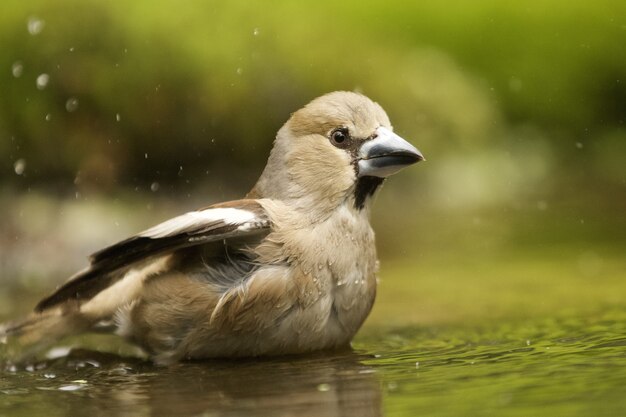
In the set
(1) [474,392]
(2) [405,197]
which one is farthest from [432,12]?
(1) [474,392]

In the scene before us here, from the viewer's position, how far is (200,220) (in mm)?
6152

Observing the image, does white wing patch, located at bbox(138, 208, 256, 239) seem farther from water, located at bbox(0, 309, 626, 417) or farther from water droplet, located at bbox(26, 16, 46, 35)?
water droplet, located at bbox(26, 16, 46, 35)

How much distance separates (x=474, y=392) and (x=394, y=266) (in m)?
4.79

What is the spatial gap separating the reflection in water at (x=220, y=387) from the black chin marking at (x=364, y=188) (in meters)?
0.93

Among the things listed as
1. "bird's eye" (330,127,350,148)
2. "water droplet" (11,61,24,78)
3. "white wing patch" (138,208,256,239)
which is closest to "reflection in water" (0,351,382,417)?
"white wing patch" (138,208,256,239)

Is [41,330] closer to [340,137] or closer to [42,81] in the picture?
[340,137]

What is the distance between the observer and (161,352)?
253 inches

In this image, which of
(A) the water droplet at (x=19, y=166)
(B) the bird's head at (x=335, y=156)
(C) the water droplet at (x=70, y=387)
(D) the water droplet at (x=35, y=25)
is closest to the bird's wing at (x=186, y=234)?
(B) the bird's head at (x=335, y=156)

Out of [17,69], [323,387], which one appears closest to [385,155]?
[323,387]

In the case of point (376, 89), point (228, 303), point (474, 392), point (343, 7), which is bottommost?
point (474, 392)

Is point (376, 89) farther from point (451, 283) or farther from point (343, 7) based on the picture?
point (451, 283)

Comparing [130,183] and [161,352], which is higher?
[130,183]

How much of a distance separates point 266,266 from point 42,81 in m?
6.54

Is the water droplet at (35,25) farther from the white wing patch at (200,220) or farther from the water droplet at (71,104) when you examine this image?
the white wing patch at (200,220)
